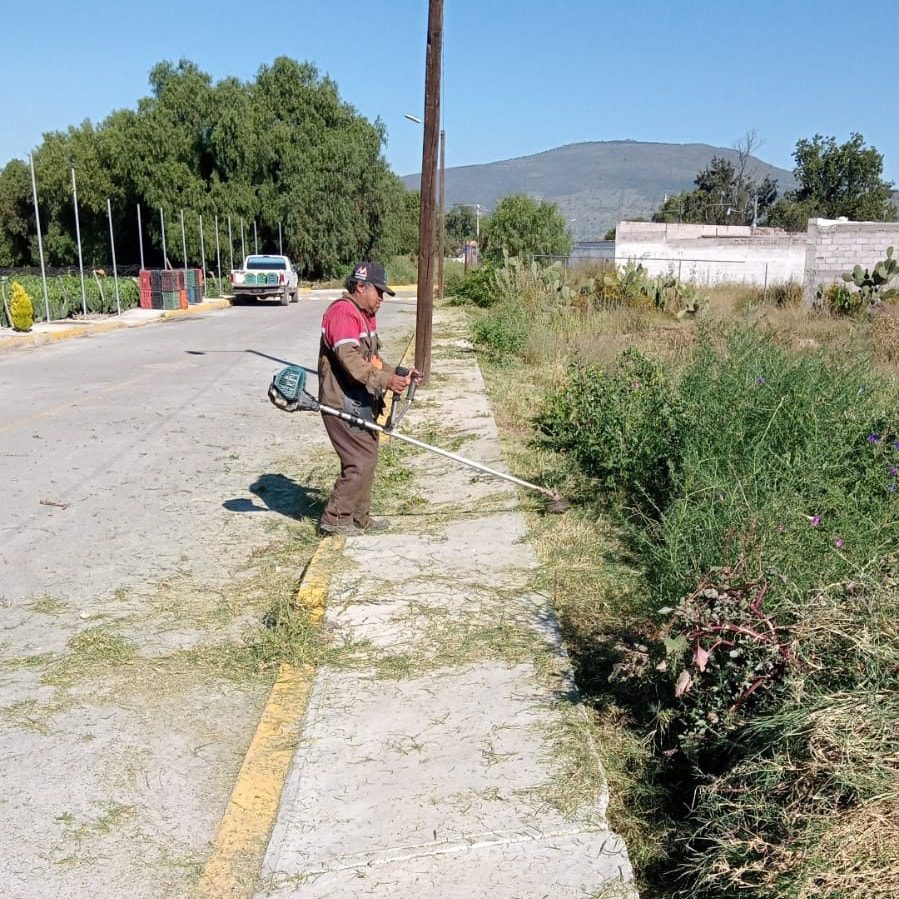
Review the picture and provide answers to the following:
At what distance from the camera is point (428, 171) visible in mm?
12398

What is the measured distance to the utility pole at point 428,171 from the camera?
478 inches

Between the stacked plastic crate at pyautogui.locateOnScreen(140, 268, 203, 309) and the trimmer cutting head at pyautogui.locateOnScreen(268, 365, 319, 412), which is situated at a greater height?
the trimmer cutting head at pyautogui.locateOnScreen(268, 365, 319, 412)

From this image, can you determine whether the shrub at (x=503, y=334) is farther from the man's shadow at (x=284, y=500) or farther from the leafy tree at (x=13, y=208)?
the leafy tree at (x=13, y=208)

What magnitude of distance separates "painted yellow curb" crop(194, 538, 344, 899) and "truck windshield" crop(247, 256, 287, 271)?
3233cm

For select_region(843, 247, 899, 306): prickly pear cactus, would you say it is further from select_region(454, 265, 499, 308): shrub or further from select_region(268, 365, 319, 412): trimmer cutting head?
select_region(268, 365, 319, 412): trimmer cutting head

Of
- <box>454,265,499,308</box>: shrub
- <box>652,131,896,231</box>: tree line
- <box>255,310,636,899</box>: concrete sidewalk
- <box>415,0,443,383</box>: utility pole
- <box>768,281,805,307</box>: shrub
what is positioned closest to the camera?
<box>255,310,636,899</box>: concrete sidewalk

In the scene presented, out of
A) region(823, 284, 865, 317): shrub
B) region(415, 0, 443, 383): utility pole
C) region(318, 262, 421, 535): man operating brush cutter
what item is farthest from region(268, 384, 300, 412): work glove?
region(823, 284, 865, 317): shrub

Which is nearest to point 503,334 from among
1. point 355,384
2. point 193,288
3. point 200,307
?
point 355,384

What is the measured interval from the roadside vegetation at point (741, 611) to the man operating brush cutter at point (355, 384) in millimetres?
1248

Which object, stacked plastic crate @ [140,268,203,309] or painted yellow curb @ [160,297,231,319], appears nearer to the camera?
painted yellow curb @ [160,297,231,319]

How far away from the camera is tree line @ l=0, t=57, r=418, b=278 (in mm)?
46875

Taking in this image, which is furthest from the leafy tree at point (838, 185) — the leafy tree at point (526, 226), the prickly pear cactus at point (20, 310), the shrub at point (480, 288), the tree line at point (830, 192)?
the prickly pear cactus at point (20, 310)

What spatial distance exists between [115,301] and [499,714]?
26815mm

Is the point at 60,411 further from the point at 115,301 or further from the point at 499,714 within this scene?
the point at 115,301
